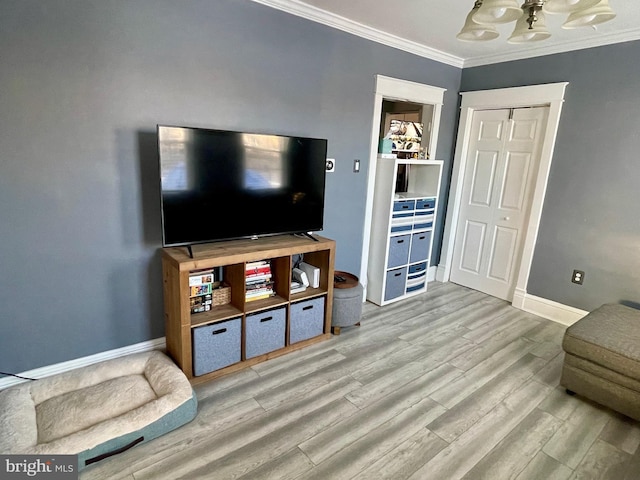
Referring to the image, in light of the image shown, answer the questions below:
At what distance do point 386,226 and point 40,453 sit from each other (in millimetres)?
2737

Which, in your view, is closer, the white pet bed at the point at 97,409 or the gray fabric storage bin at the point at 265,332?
the white pet bed at the point at 97,409

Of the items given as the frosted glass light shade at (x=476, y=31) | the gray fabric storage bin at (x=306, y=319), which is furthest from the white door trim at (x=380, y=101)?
the frosted glass light shade at (x=476, y=31)

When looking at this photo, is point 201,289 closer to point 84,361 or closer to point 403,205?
point 84,361

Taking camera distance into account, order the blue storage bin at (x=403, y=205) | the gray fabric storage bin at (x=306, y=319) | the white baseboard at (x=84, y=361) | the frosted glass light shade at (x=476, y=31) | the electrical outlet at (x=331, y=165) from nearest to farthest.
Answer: the frosted glass light shade at (x=476, y=31)
the white baseboard at (x=84, y=361)
the gray fabric storage bin at (x=306, y=319)
the electrical outlet at (x=331, y=165)
the blue storage bin at (x=403, y=205)

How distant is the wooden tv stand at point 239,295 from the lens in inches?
80.0

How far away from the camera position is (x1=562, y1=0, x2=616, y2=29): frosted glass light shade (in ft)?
4.62

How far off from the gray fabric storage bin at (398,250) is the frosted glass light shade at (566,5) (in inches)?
82.5

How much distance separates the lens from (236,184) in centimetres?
222

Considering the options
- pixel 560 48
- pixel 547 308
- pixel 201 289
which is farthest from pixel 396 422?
pixel 560 48

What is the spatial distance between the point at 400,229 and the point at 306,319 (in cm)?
134

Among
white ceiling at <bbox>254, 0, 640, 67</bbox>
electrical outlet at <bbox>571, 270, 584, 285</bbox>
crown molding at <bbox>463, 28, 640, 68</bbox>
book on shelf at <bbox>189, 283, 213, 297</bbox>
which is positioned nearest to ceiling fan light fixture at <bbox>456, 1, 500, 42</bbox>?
white ceiling at <bbox>254, 0, 640, 67</bbox>

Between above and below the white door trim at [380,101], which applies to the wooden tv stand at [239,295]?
below

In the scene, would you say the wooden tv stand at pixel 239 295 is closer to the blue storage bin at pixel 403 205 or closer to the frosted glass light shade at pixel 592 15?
the blue storage bin at pixel 403 205

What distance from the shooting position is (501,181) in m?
3.64
